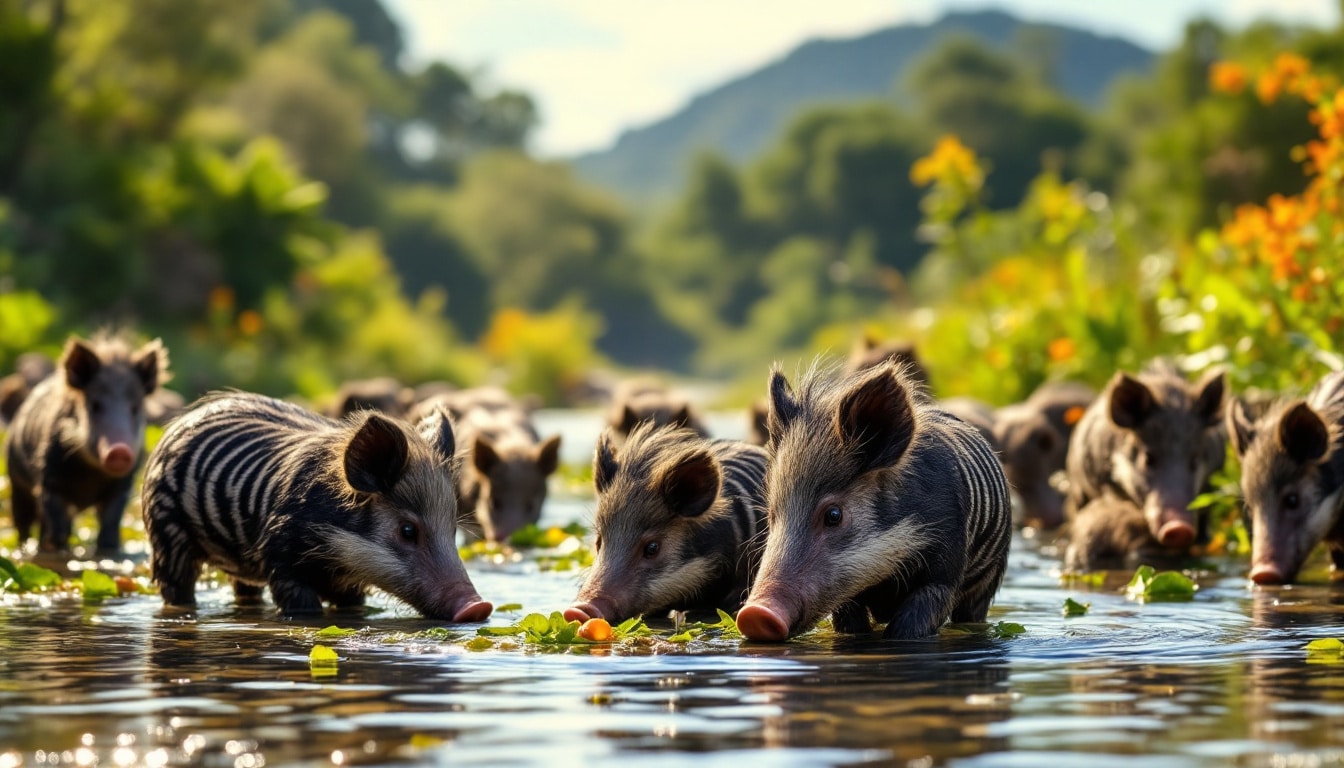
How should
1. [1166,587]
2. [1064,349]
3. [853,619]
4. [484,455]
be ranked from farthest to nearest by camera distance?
[1064,349] < [484,455] < [1166,587] < [853,619]

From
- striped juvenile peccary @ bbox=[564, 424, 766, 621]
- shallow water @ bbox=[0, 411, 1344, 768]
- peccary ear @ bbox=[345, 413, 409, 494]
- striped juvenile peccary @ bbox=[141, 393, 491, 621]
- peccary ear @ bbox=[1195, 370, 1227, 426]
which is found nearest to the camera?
shallow water @ bbox=[0, 411, 1344, 768]

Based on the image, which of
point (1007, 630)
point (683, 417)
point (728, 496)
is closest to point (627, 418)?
point (683, 417)

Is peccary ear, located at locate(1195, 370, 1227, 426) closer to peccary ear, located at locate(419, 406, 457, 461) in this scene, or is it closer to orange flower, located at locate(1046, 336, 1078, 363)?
peccary ear, located at locate(419, 406, 457, 461)

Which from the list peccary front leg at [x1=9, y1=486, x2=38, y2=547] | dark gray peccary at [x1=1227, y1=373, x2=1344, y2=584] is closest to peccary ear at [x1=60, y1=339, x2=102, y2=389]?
peccary front leg at [x1=9, y1=486, x2=38, y2=547]

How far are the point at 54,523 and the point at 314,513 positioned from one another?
4447 mm

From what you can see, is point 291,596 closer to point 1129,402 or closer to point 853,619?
point 853,619

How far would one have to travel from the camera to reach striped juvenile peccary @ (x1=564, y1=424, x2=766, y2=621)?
8531 millimetres

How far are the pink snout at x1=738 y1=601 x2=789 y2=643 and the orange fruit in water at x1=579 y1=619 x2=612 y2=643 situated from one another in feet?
2.21

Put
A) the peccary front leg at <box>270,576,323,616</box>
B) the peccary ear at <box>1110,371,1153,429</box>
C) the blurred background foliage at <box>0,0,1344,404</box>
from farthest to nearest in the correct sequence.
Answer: the blurred background foliage at <box>0,0,1344,404</box> < the peccary ear at <box>1110,371,1153,429</box> < the peccary front leg at <box>270,576,323,616</box>

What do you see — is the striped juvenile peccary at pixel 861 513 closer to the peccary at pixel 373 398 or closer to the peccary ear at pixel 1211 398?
the peccary ear at pixel 1211 398

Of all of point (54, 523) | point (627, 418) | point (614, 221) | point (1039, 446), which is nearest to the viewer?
point (54, 523)

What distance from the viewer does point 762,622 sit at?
292 inches

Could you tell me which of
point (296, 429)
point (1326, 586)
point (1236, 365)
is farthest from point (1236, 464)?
point (296, 429)

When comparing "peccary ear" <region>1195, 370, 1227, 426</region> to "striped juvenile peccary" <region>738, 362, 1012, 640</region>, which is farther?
"peccary ear" <region>1195, 370, 1227, 426</region>
